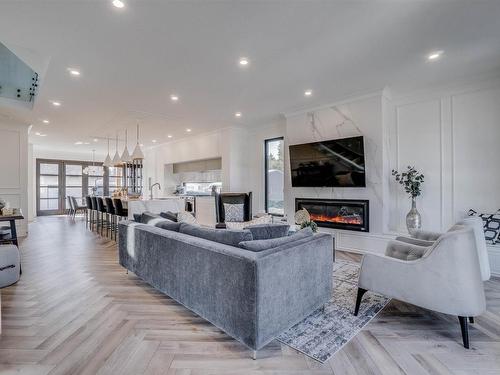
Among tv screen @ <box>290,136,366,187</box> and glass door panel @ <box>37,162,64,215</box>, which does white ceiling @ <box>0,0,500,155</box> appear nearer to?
tv screen @ <box>290,136,366,187</box>

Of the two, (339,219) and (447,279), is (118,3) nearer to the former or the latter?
(447,279)

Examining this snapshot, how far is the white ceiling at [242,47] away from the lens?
2.40 m

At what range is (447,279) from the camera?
2037 mm

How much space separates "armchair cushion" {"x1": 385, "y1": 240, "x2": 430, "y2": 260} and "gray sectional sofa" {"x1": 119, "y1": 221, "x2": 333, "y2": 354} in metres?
0.83

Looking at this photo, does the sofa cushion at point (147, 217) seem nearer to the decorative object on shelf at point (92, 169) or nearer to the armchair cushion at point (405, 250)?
→ the armchair cushion at point (405, 250)

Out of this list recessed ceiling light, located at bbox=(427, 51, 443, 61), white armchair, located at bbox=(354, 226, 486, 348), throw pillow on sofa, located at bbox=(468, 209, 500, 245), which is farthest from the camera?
throw pillow on sofa, located at bbox=(468, 209, 500, 245)

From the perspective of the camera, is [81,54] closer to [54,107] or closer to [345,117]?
[54,107]

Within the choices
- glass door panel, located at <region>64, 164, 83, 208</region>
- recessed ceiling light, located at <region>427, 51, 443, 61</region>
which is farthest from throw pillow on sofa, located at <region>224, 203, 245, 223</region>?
glass door panel, located at <region>64, 164, 83, 208</region>

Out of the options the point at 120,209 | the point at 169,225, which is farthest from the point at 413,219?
the point at 120,209

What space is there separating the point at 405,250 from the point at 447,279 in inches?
28.8

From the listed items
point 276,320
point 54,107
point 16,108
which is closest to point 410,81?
point 276,320

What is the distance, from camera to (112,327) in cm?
227

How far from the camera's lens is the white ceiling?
7.88ft

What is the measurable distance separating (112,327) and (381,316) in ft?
8.20
